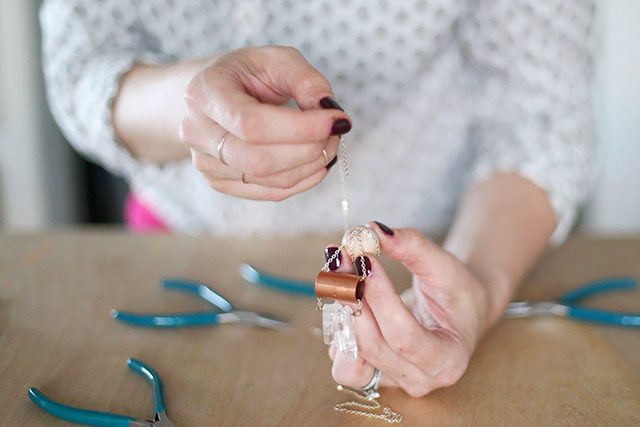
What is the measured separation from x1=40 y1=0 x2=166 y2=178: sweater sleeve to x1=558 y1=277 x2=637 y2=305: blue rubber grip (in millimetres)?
476

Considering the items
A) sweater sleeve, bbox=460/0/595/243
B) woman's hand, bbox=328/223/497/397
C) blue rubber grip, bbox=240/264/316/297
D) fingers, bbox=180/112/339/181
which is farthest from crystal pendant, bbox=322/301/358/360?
sweater sleeve, bbox=460/0/595/243

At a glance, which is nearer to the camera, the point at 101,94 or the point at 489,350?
the point at 489,350

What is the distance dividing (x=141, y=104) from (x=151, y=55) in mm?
115

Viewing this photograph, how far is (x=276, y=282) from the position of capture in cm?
84

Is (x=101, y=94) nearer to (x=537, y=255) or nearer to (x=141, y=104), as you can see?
(x=141, y=104)

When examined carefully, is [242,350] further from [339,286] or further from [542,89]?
[542,89]

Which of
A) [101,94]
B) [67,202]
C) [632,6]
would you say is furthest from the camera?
[67,202]

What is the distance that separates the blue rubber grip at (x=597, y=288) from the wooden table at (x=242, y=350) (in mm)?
13

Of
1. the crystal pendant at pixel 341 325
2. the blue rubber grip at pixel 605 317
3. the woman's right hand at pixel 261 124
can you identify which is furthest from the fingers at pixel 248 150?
the blue rubber grip at pixel 605 317

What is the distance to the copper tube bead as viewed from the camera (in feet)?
1.88

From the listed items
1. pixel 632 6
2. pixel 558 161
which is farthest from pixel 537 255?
pixel 632 6

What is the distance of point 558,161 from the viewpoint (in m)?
0.86

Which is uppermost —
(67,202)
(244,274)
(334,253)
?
(334,253)

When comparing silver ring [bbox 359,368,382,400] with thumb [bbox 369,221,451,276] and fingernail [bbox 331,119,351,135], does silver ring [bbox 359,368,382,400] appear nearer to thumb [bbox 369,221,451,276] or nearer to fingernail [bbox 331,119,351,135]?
thumb [bbox 369,221,451,276]
